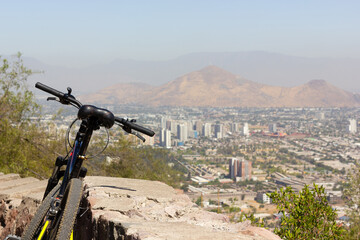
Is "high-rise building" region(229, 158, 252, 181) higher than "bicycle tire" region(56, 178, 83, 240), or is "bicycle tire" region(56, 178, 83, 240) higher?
"bicycle tire" region(56, 178, 83, 240)

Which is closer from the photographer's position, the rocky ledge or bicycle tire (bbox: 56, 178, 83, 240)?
bicycle tire (bbox: 56, 178, 83, 240)

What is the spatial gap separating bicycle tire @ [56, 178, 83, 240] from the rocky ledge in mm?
439

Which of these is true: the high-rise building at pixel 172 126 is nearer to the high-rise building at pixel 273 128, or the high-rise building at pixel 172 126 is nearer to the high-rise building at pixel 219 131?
the high-rise building at pixel 219 131

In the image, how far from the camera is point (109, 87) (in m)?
180

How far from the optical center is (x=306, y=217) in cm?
520

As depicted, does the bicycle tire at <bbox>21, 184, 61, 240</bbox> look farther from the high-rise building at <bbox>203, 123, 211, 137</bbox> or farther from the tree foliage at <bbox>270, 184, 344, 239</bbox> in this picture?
the high-rise building at <bbox>203, 123, 211, 137</bbox>

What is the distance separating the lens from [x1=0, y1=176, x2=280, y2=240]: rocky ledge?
280 cm

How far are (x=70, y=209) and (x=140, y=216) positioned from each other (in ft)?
3.56

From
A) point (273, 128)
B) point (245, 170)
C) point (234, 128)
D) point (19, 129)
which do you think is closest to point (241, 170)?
point (245, 170)

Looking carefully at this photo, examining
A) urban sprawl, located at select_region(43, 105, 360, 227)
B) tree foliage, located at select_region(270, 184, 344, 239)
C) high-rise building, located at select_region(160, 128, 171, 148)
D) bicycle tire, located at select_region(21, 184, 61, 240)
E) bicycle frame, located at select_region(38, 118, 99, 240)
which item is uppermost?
bicycle frame, located at select_region(38, 118, 99, 240)

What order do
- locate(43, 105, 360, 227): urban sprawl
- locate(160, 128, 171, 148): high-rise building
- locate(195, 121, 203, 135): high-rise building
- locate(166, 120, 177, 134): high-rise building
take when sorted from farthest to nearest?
locate(195, 121, 203, 135): high-rise building → locate(166, 120, 177, 134): high-rise building → locate(160, 128, 171, 148): high-rise building → locate(43, 105, 360, 227): urban sprawl

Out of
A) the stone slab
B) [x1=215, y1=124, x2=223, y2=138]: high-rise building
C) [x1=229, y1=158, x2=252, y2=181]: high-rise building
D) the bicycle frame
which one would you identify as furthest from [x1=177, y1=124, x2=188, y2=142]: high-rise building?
the bicycle frame

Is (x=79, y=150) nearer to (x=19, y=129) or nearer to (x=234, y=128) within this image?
(x=19, y=129)

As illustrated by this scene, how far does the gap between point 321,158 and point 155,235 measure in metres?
61.4
